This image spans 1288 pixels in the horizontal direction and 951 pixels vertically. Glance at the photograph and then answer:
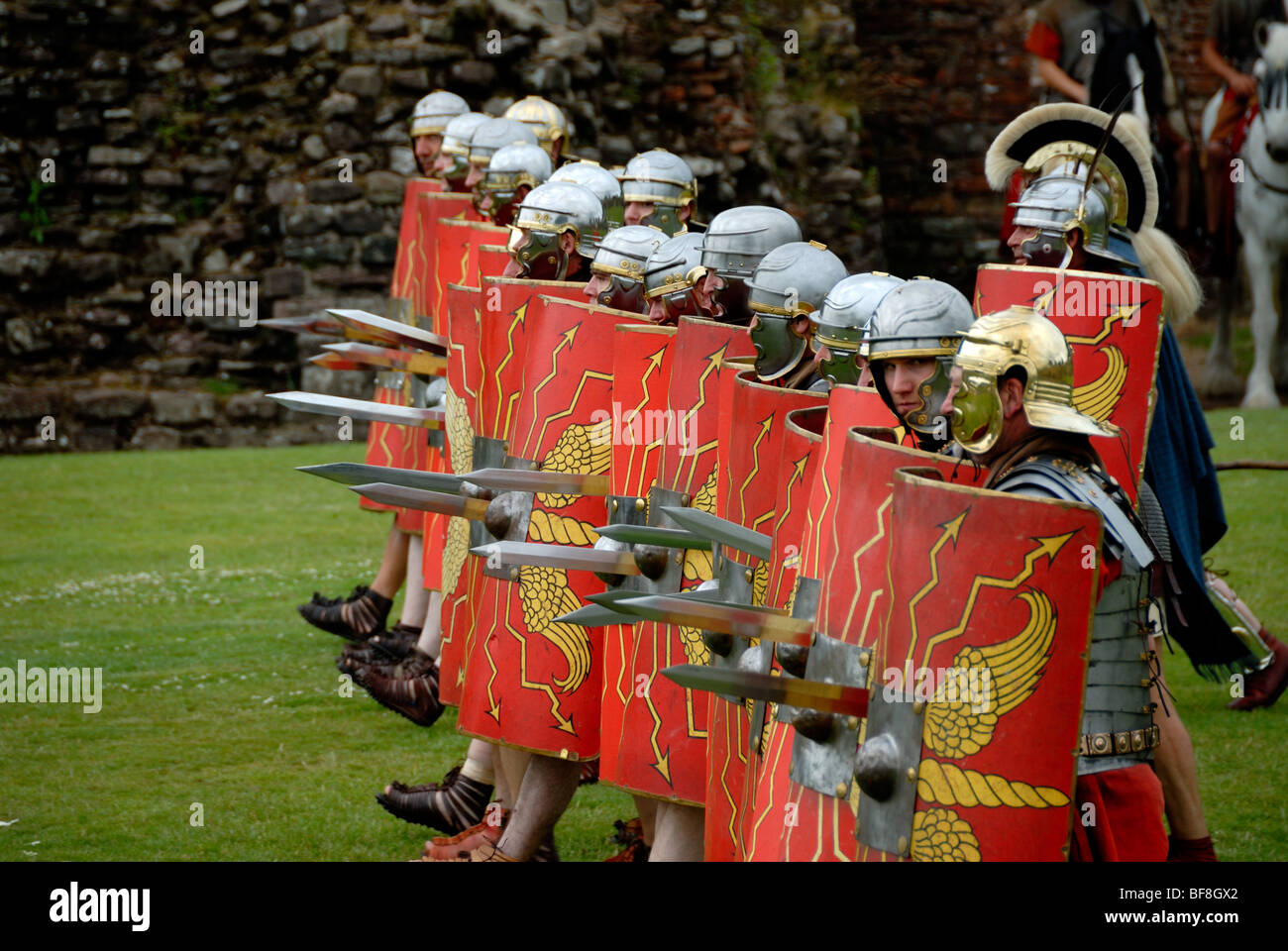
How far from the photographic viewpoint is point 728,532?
3637 mm

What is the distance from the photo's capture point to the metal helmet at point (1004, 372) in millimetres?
3078

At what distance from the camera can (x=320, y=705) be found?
22.6ft

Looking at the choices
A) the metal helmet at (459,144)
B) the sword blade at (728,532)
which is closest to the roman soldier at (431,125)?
the metal helmet at (459,144)

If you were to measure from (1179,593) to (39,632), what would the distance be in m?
4.95

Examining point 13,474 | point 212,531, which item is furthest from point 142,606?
point 13,474

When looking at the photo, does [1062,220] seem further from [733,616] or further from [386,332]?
[386,332]

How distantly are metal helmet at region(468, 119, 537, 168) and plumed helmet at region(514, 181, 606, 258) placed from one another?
59.2 inches

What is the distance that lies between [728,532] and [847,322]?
518 millimetres

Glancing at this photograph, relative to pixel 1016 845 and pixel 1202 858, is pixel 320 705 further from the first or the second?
pixel 1016 845

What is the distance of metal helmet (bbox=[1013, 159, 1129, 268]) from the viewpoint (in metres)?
4.75

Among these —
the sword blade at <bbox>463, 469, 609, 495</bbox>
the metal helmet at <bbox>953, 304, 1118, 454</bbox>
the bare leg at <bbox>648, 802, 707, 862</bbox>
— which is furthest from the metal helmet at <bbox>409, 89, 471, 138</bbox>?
the metal helmet at <bbox>953, 304, 1118, 454</bbox>

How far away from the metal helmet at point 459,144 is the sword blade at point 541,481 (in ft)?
10.3

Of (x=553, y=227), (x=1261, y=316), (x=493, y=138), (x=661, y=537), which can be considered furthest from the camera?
(x=1261, y=316)

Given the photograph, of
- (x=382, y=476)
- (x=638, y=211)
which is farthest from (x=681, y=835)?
(x=638, y=211)
